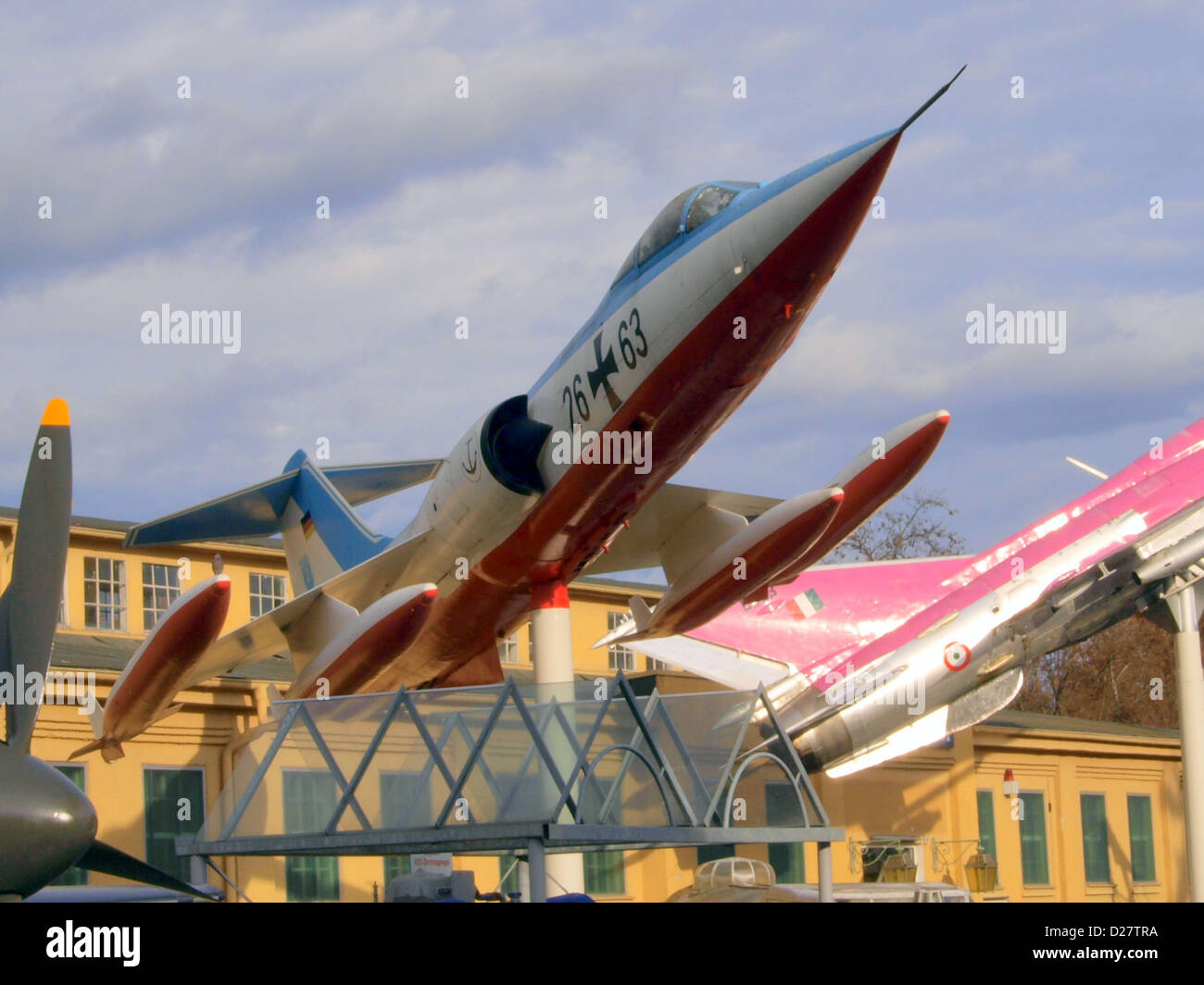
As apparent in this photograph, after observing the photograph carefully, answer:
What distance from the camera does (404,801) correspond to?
1141 cm

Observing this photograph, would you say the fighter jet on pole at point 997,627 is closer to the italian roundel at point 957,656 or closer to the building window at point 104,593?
the italian roundel at point 957,656

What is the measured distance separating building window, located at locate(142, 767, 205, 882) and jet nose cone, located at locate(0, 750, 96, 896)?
12.3m

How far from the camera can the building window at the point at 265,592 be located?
2731 centimetres

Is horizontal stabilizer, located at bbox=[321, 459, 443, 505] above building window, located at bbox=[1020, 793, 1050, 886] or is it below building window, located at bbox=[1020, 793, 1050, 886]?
above

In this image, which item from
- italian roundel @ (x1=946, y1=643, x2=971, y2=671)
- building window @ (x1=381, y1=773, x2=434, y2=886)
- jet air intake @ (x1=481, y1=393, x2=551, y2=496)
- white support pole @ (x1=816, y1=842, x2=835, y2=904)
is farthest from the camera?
italian roundel @ (x1=946, y1=643, x2=971, y2=671)

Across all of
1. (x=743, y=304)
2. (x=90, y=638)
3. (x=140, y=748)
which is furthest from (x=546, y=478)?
(x=90, y=638)

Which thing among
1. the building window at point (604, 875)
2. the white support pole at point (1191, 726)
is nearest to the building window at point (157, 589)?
the building window at point (604, 875)

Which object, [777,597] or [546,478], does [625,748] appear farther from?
[777,597]

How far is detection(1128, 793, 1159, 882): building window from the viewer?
111ft

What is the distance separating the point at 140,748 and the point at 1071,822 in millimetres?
20902

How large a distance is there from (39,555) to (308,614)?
345 inches

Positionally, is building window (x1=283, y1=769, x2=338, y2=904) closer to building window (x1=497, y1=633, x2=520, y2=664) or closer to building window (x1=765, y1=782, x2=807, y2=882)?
building window (x1=765, y1=782, x2=807, y2=882)

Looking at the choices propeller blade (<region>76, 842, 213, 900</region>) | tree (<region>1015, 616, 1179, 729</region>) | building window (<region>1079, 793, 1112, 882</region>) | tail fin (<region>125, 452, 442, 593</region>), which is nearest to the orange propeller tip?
propeller blade (<region>76, 842, 213, 900</region>)
